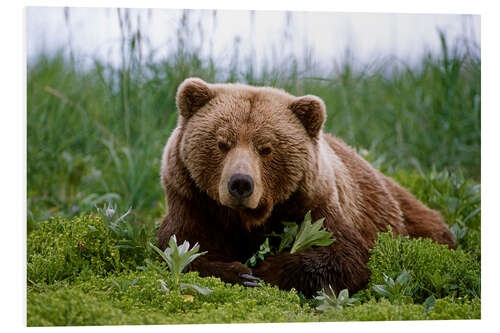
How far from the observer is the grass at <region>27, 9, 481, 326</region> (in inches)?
166

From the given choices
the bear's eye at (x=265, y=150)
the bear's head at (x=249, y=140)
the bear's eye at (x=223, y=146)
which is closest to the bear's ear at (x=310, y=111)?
the bear's head at (x=249, y=140)

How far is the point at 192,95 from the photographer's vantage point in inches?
183

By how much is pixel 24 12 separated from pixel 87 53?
1.04m

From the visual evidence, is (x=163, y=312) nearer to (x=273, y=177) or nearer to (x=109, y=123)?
(x=273, y=177)

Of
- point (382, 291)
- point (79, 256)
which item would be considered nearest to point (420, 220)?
point (382, 291)

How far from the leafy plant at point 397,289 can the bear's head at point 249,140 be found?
0.89 meters

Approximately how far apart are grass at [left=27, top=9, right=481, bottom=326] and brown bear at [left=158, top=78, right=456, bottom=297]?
0.67ft

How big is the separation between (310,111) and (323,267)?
3.56ft

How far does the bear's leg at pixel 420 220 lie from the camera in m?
5.53

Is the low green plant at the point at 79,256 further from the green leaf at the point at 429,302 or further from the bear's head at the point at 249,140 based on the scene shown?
the green leaf at the point at 429,302

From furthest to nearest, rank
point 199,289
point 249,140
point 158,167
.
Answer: point 158,167, point 249,140, point 199,289

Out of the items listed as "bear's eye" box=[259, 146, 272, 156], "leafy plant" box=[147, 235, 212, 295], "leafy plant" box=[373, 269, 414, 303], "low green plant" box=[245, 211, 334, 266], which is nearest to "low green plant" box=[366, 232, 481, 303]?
"leafy plant" box=[373, 269, 414, 303]

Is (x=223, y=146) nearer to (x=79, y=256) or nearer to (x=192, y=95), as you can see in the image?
(x=192, y=95)
